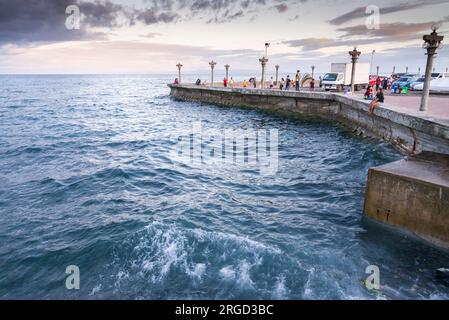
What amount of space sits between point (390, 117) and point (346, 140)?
4269 millimetres

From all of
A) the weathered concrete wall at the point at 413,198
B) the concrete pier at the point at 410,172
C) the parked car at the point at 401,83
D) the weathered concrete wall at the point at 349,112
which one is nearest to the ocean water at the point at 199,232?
the weathered concrete wall at the point at 413,198

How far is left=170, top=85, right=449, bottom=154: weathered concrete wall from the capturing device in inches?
523

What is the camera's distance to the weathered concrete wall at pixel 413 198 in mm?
7594

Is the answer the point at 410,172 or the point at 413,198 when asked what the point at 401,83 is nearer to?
the point at 410,172

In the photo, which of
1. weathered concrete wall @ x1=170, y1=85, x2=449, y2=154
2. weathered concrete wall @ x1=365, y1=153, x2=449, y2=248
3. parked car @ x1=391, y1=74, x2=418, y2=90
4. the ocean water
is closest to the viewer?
the ocean water

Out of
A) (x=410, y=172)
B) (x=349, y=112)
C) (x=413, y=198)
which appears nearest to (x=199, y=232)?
(x=413, y=198)

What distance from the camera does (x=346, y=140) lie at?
2080 centimetres

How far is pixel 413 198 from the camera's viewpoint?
26.1 feet

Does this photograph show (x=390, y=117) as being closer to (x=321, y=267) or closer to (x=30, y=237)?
(x=321, y=267)

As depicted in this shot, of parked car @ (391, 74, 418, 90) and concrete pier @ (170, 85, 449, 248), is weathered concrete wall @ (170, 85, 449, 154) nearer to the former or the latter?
concrete pier @ (170, 85, 449, 248)

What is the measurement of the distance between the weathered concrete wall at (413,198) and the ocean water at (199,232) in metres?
0.36

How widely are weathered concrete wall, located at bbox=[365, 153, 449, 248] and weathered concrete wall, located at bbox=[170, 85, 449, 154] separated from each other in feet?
14.0

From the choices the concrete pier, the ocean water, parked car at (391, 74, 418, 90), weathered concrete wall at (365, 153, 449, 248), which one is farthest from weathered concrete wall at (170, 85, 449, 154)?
parked car at (391, 74, 418, 90)
